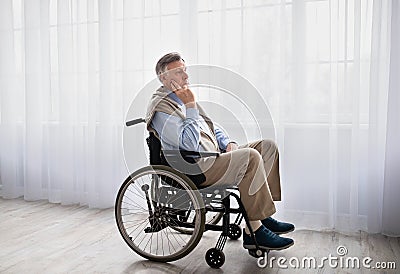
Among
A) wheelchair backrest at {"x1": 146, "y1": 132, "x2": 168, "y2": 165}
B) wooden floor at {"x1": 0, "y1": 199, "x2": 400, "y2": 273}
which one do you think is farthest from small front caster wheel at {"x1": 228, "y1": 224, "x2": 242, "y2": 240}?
wheelchair backrest at {"x1": 146, "y1": 132, "x2": 168, "y2": 165}

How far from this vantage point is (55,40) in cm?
378

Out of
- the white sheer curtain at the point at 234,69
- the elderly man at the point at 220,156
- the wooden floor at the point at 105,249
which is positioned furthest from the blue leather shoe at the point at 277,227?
the white sheer curtain at the point at 234,69

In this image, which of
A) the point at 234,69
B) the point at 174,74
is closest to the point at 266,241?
the point at 174,74

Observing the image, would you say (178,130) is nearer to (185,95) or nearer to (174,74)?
(185,95)

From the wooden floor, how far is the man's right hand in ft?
2.70

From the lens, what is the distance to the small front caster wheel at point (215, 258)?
7.79ft

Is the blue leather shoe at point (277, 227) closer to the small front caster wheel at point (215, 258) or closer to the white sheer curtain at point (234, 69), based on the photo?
the small front caster wheel at point (215, 258)

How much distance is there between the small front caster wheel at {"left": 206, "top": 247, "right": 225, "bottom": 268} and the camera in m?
2.38

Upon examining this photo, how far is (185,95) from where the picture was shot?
2471 mm

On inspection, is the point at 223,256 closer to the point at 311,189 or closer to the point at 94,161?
the point at 311,189

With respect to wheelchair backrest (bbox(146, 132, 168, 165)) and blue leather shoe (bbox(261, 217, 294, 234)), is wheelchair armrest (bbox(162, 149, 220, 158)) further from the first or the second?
blue leather shoe (bbox(261, 217, 294, 234))

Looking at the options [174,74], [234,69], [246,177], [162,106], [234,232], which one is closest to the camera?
[246,177]

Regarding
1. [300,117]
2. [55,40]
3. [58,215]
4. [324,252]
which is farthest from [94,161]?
[324,252]

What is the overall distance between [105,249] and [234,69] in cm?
142
